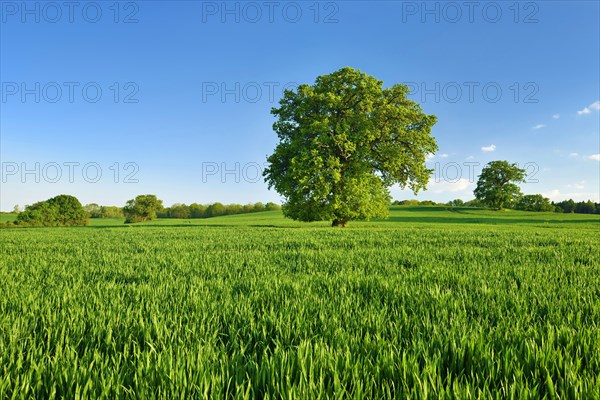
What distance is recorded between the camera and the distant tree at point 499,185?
3332 inches

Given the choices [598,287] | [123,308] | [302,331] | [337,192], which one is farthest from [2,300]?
[337,192]

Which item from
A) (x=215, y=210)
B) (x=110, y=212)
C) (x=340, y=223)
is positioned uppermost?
(x=215, y=210)

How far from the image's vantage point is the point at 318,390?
1.82m

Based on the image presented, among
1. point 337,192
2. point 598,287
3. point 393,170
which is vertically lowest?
point 598,287

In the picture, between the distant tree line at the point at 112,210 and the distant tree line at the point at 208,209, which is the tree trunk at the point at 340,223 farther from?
the distant tree line at the point at 208,209

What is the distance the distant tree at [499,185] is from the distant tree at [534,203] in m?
3.77

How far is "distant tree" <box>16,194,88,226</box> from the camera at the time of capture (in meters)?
69.0

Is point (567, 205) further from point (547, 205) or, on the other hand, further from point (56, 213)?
point (56, 213)

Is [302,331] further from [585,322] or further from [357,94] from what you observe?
[357,94]

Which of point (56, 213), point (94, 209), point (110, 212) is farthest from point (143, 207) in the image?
point (94, 209)

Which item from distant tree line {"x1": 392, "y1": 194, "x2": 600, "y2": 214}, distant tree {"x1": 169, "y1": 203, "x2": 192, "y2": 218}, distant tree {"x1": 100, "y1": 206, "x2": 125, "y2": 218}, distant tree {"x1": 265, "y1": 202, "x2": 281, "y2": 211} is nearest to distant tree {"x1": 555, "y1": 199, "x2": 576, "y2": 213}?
distant tree line {"x1": 392, "y1": 194, "x2": 600, "y2": 214}

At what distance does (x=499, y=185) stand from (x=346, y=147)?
7779 cm

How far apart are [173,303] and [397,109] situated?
30.1 metres

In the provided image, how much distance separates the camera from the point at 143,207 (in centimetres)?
9388
